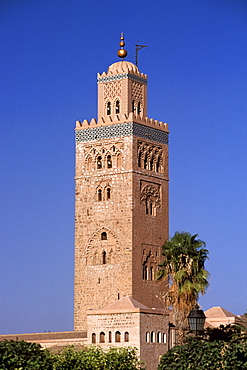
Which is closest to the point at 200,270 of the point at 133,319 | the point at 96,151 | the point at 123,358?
the point at 133,319

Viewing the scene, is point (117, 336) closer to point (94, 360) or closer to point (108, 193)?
point (94, 360)

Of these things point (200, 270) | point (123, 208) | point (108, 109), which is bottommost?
point (200, 270)

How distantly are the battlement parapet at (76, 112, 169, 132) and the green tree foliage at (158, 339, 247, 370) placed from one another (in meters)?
21.1

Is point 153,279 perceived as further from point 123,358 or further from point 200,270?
point 123,358

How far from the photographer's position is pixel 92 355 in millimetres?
41812

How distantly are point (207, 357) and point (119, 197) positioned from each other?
20821 mm

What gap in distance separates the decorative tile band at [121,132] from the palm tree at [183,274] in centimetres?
847

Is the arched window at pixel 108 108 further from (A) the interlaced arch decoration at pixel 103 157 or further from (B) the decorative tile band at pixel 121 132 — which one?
(A) the interlaced arch decoration at pixel 103 157

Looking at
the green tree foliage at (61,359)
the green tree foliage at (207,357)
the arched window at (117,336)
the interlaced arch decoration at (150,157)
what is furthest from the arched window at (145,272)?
the green tree foliage at (207,357)

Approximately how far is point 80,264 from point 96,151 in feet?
18.3

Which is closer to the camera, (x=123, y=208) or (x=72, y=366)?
(x=72, y=366)

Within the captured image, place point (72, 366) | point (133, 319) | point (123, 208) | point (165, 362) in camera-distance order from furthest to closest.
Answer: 1. point (123, 208)
2. point (133, 319)
3. point (72, 366)
4. point (165, 362)

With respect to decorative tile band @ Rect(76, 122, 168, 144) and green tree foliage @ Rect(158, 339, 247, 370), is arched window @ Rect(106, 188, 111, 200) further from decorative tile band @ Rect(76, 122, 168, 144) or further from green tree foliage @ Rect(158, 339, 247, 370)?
green tree foliage @ Rect(158, 339, 247, 370)

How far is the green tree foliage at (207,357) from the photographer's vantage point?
35.4 metres
